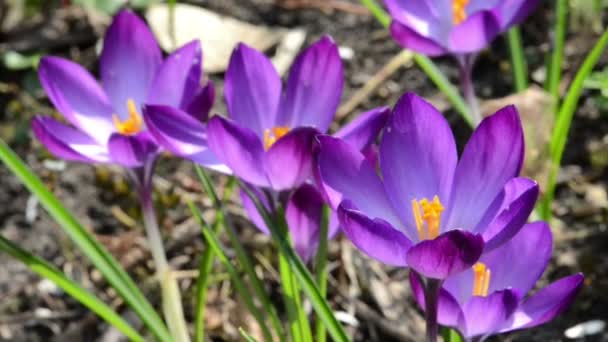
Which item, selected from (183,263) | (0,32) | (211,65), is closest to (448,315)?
(183,263)

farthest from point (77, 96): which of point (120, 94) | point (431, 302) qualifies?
point (431, 302)

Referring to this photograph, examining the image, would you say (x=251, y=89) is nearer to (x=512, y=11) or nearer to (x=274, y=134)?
(x=274, y=134)

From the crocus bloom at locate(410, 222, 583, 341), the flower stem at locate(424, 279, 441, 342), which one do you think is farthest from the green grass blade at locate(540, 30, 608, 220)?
the flower stem at locate(424, 279, 441, 342)

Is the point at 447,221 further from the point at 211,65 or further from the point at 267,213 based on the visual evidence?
the point at 211,65

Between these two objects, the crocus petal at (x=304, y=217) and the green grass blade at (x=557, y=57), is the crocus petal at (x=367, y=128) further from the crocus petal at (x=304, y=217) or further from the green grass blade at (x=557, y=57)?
the green grass blade at (x=557, y=57)

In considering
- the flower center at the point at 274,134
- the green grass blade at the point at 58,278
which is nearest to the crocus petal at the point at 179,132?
the flower center at the point at 274,134

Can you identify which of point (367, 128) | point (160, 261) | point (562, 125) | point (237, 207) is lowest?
point (237, 207)

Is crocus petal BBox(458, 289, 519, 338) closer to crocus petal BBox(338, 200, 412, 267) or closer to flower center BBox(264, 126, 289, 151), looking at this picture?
crocus petal BBox(338, 200, 412, 267)
